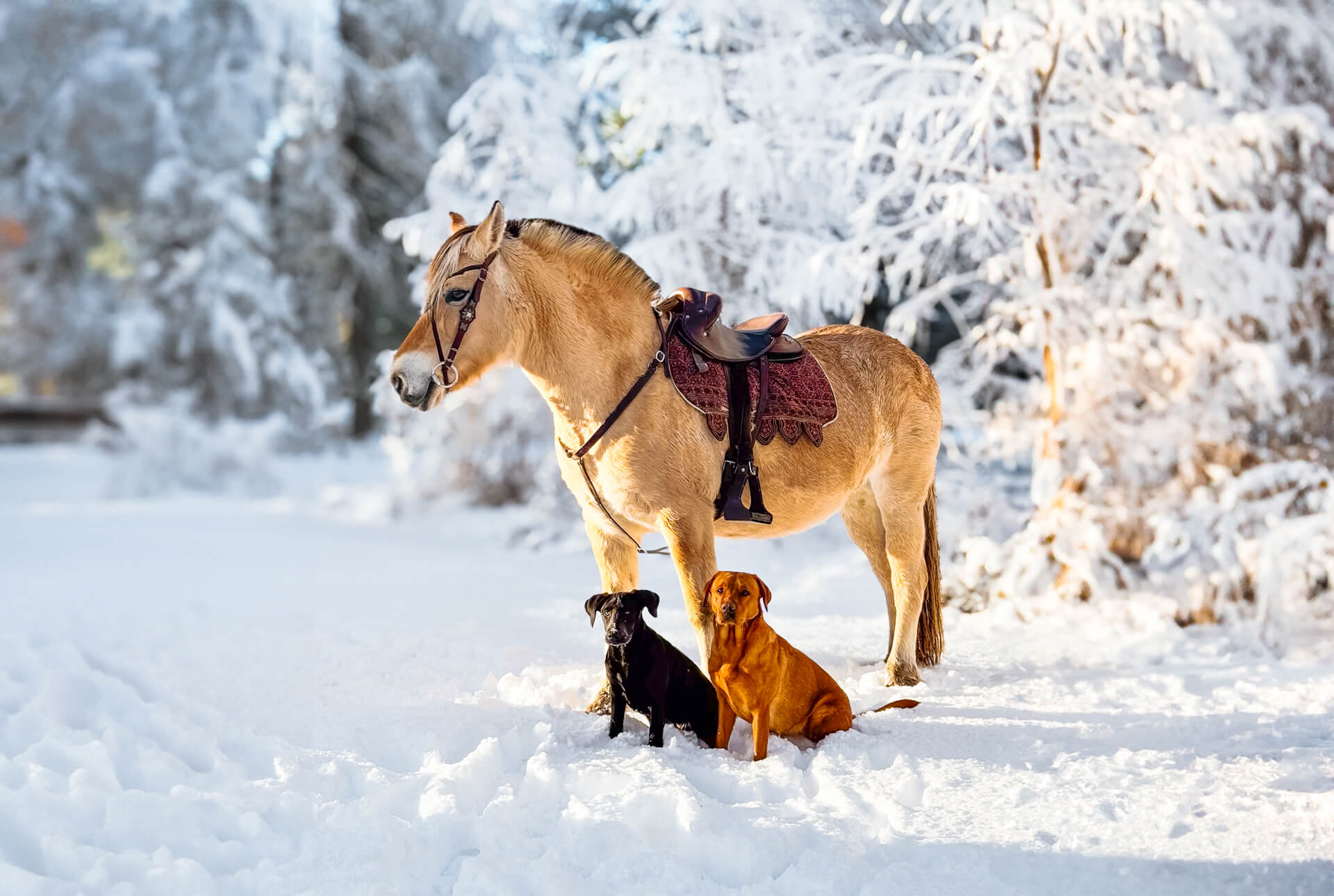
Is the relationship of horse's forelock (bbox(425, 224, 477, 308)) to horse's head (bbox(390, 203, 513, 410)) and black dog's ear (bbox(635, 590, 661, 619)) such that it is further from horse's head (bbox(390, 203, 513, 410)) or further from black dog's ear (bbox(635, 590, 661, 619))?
black dog's ear (bbox(635, 590, 661, 619))

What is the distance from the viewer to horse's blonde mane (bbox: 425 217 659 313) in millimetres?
3920

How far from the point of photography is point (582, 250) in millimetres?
3975

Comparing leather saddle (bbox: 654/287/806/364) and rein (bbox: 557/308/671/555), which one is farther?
leather saddle (bbox: 654/287/806/364)

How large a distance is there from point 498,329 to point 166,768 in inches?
84.4

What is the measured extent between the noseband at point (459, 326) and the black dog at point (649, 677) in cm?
98

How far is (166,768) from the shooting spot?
12.6 feet

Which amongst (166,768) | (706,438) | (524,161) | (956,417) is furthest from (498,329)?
(524,161)

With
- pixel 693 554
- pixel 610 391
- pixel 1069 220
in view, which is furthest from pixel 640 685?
pixel 1069 220

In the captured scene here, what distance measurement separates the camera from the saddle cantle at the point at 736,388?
4.04 metres

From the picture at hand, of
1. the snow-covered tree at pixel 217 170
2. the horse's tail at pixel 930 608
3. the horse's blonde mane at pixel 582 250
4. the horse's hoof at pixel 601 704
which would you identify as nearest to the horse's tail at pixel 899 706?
the horse's tail at pixel 930 608

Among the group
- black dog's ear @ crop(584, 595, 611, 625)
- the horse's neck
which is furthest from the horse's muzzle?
black dog's ear @ crop(584, 595, 611, 625)

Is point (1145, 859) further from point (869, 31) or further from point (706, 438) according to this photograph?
point (869, 31)

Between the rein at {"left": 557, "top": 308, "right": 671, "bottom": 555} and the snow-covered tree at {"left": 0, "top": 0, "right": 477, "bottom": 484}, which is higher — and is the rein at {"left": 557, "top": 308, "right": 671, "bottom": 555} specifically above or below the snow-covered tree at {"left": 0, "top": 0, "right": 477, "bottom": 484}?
below

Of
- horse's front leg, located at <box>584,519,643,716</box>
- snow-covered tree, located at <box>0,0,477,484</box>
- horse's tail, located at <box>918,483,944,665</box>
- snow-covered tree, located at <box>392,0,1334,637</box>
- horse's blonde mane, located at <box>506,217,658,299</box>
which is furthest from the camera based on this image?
snow-covered tree, located at <box>0,0,477,484</box>
